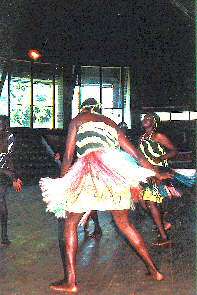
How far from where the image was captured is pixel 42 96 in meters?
23.0

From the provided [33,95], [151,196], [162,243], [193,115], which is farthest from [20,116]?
[162,243]

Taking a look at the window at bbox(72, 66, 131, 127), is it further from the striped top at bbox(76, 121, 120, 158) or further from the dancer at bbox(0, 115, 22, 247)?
the striped top at bbox(76, 121, 120, 158)

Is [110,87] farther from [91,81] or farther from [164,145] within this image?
[164,145]

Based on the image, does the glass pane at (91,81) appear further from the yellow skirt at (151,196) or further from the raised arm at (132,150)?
the raised arm at (132,150)

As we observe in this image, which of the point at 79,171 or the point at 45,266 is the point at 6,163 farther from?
the point at 79,171

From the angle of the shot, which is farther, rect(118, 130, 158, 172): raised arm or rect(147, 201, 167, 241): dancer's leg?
rect(147, 201, 167, 241): dancer's leg

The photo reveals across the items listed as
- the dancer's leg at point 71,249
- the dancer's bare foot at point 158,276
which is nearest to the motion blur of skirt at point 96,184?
the dancer's leg at point 71,249

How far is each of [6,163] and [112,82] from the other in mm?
17900

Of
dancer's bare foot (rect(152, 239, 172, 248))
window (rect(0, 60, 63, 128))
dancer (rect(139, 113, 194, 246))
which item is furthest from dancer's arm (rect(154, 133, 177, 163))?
window (rect(0, 60, 63, 128))

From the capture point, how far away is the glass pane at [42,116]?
2269 centimetres

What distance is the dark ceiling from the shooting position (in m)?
22.1

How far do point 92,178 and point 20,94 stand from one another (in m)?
18.0

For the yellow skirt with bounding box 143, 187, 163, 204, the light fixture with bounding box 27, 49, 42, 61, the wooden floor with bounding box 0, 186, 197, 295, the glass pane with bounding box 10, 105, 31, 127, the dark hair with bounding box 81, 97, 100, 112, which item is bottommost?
the wooden floor with bounding box 0, 186, 197, 295

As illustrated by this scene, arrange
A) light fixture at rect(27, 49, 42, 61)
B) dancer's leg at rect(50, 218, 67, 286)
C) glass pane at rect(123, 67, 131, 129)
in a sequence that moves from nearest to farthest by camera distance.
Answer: dancer's leg at rect(50, 218, 67, 286) < light fixture at rect(27, 49, 42, 61) < glass pane at rect(123, 67, 131, 129)
